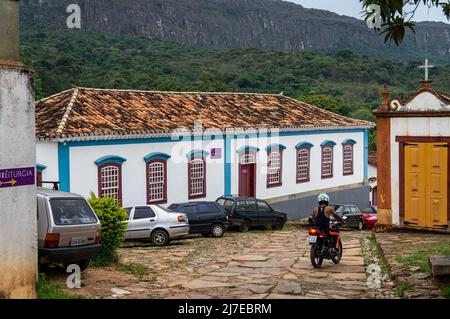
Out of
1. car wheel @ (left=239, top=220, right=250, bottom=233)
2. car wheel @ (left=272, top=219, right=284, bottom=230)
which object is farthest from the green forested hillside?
car wheel @ (left=239, top=220, right=250, bottom=233)

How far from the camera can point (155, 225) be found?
1836cm

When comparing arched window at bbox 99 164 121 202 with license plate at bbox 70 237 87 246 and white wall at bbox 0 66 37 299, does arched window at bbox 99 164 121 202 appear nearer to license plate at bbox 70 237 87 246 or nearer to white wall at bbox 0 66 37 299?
license plate at bbox 70 237 87 246

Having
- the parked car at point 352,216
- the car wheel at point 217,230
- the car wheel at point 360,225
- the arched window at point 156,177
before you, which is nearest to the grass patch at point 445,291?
the car wheel at point 217,230

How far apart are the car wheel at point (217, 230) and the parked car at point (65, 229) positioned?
9620 mm

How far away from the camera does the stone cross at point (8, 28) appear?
28.1 ft

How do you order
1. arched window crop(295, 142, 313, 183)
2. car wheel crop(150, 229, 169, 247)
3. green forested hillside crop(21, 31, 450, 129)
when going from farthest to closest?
1. green forested hillside crop(21, 31, 450, 129)
2. arched window crop(295, 142, 313, 183)
3. car wheel crop(150, 229, 169, 247)

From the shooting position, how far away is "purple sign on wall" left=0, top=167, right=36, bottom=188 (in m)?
8.52

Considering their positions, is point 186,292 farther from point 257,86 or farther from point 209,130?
point 257,86

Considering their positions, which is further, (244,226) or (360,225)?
(360,225)

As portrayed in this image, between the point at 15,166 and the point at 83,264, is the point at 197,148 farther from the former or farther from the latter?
the point at 15,166

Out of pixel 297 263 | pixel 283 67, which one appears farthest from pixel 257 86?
pixel 297 263

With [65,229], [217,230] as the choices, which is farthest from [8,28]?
[217,230]

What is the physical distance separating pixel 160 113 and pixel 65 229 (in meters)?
15.6

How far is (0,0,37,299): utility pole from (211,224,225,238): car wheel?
40.1 feet
